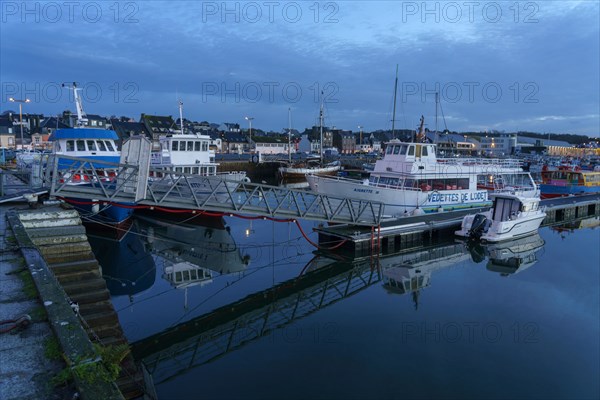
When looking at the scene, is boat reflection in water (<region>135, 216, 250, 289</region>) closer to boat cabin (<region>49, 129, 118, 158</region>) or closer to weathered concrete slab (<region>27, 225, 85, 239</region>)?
boat cabin (<region>49, 129, 118, 158</region>)

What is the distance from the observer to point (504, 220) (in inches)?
958

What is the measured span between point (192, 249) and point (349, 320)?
426 inches

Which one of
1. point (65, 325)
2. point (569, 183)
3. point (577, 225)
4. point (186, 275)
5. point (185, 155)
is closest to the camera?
point (65, 325)

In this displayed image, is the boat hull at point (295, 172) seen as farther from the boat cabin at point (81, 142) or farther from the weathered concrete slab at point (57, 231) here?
the weathered concrete slab at point (57, 231)

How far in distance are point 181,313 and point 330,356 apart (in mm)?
5401

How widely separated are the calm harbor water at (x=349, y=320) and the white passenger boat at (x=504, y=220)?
1.20 metres

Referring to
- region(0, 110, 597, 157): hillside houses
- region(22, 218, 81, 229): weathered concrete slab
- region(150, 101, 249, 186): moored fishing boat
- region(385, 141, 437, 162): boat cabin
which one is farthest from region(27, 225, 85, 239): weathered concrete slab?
region(0, 110, 597, 157): hillside houses

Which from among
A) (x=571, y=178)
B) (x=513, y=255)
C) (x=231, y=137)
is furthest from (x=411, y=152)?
(x=231, y=137)

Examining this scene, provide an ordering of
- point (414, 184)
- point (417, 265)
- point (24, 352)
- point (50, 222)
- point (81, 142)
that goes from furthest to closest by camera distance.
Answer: point (414, 184) → point (81, 142) → point (417, 265) → point (50, 222) → point (24, 352)

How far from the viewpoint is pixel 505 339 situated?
11891 mm

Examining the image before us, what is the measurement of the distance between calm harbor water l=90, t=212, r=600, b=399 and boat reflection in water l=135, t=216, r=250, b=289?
124mm

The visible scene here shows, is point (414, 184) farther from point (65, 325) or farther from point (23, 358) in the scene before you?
point (23, 358)

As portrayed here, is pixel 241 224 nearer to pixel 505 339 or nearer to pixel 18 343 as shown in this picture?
pixel 505 339

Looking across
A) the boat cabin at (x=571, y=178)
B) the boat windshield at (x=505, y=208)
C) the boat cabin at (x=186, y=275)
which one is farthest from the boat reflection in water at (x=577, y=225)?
the boat cabin at (x=186, y=275)
